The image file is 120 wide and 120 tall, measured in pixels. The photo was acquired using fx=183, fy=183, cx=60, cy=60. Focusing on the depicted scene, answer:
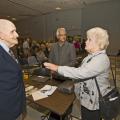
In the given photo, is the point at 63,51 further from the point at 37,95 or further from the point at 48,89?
the point at 37,95

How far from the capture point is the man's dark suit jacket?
147 cm

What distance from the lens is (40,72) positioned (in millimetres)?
3033

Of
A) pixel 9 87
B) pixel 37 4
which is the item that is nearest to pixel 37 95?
pixel 9 87

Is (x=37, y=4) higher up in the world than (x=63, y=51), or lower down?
higher up

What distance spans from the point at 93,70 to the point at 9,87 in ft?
2.40

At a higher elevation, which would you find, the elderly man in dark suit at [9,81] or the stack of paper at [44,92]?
the elderly man in dark suit at [9,81]

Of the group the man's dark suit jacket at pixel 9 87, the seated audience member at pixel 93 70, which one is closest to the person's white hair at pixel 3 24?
the man's dark suit jacket at pixel 9 87

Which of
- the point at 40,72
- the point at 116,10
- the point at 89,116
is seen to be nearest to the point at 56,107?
the point at 89,116

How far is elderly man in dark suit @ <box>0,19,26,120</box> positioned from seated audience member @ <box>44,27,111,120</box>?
357 mm

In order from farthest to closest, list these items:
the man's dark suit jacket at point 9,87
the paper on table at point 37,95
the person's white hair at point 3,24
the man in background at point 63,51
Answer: the man in background at point 63,51
the paper on table at point 37,95
the person's white hair at point 3,24
the man's dark suit jacket at point 9,87

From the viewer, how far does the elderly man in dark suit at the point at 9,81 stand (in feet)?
4.85

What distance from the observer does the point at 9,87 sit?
1.51m

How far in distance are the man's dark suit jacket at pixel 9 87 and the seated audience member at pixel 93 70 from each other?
0.35m

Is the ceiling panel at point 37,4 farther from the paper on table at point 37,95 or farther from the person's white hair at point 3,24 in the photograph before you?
the person's white hair at point 3,24
